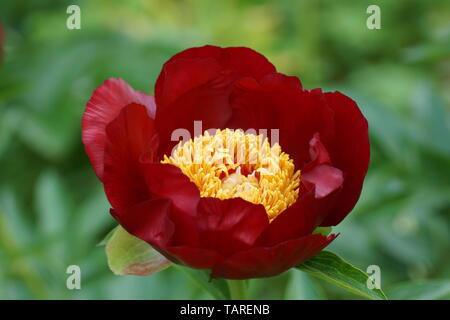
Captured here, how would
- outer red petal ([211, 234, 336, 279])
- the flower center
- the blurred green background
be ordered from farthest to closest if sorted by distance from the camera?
the blurred green background → the flower center → outer red petal ([211, 234, 336, 279])

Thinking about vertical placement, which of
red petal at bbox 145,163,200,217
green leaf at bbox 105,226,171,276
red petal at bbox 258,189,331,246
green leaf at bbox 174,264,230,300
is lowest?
green leaf at bbox 174,264,230,300

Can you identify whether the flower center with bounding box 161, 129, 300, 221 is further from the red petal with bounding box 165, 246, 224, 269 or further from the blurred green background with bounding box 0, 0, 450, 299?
Result: the blurred green background with bounding box 0, 0, 450, 299

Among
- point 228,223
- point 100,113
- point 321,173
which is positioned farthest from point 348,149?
point 100,113

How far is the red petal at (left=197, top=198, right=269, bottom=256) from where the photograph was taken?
0.62 m

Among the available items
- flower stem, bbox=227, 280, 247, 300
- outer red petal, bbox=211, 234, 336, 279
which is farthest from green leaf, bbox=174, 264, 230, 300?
outer red petal, bbox=211, 234, 336, 279

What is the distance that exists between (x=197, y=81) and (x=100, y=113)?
4.7 inches

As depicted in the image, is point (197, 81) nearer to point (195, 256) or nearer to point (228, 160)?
point (228, 160)

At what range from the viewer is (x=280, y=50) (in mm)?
2150

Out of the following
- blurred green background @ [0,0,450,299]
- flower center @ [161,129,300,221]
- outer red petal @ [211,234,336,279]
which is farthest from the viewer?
blurred green background @ [0,0,450,299]

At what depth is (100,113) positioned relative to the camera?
703mm

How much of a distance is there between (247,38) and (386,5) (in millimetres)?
702

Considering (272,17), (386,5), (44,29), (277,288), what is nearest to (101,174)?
(277,288)

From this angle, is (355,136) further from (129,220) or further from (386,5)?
(386,5)

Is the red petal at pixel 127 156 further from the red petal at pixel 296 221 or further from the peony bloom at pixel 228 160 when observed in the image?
the red petal at pixel 296 221
